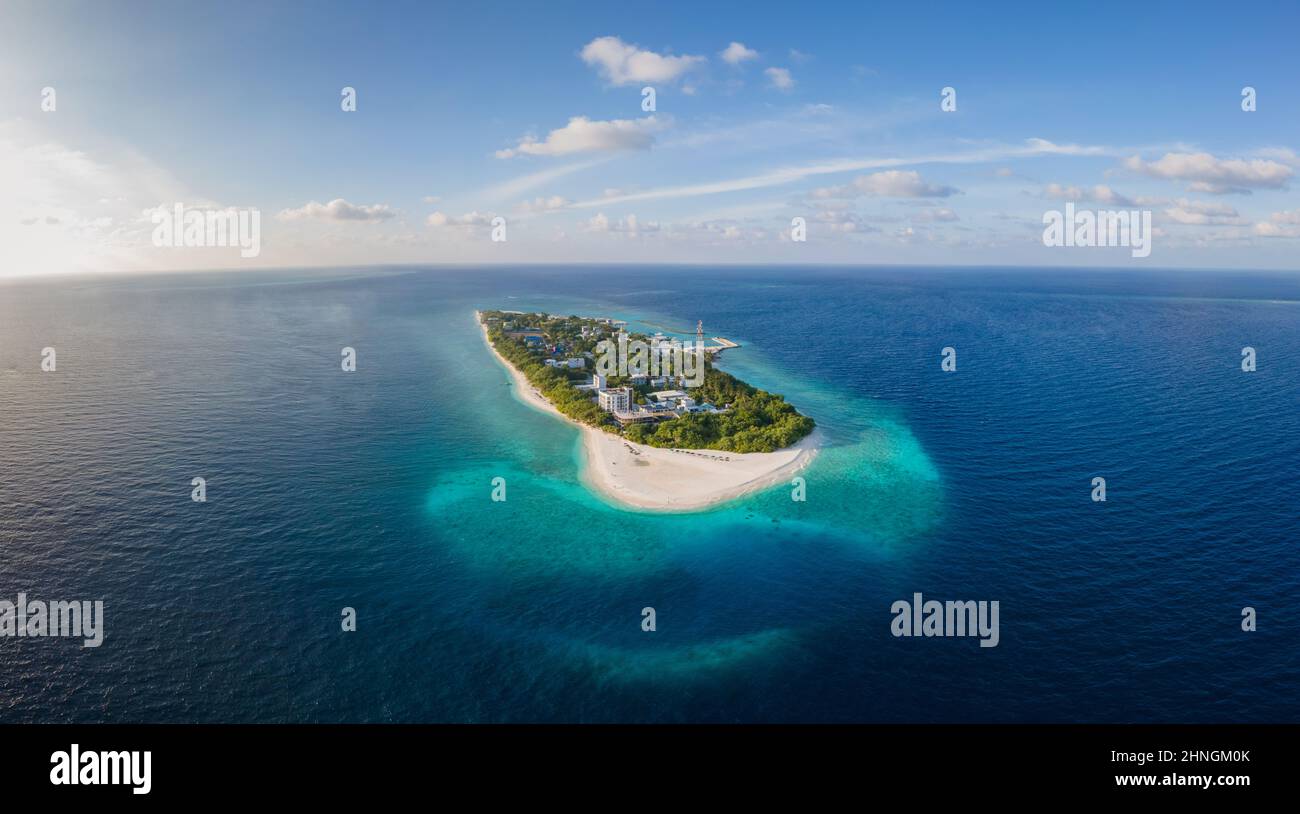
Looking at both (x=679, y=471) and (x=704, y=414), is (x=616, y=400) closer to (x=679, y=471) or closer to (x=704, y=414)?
(x=704, y=414)

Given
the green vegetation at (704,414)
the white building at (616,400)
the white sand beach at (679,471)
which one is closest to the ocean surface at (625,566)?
the white sand beach at (679,471)

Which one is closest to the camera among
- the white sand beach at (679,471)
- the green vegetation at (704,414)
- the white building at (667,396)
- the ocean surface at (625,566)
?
the ocean surface at (625,566)

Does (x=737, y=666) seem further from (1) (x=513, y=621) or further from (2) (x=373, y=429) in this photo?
(2) (x=373, y=429)

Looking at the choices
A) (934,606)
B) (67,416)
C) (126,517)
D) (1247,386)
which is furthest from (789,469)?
(67,416)

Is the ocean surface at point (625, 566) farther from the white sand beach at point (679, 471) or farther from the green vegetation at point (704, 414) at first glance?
the green vegetation at point (704, 414)

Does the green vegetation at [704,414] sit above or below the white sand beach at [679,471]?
above

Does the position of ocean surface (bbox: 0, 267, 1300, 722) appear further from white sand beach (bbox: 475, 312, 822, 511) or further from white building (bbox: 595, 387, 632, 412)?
white building (bbox: 595, 387, 632, 412)
